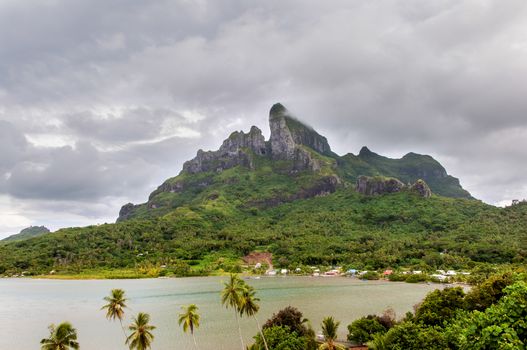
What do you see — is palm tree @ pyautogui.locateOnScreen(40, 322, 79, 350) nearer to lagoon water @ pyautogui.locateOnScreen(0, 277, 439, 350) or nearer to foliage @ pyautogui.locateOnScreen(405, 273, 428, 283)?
lagoon water @ pyautogui.locateOnScreen(0, 277, 439, 350)

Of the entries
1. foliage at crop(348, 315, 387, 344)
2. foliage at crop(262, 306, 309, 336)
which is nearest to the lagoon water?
foliage at crop(348, 315, 387, 344)

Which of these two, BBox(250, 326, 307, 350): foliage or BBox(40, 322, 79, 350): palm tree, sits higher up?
BBox(40, 322, 79, 350): palm tree

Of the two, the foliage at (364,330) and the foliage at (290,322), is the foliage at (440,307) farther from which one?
the foliage at (290,322)

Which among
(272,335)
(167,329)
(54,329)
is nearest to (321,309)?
(167,329)

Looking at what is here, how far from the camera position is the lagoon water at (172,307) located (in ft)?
223

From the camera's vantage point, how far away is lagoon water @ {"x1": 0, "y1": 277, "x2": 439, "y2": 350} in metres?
68.1

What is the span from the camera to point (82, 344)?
2645 inches

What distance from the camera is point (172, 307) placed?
319 ft

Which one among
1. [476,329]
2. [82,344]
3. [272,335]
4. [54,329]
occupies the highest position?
[476,329]

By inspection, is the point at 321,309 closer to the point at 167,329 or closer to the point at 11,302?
the point at 167,329

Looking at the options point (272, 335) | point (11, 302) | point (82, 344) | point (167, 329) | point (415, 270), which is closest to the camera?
point (272, 335)

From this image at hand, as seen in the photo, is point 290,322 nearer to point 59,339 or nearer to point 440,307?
point 440,307

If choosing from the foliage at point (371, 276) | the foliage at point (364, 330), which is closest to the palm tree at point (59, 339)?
the foliage at point (364, 330)

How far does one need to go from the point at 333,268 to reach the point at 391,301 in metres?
87.1
